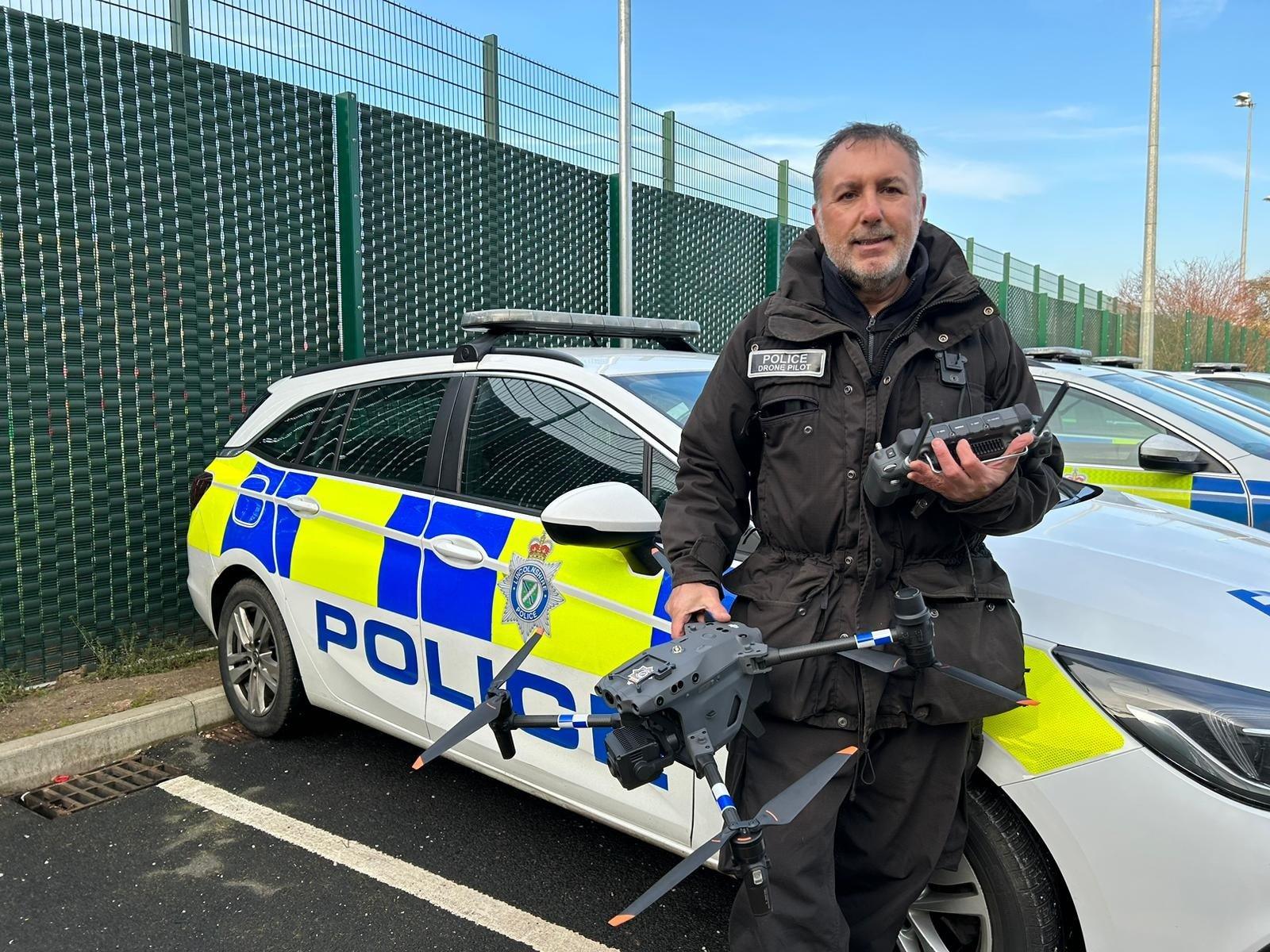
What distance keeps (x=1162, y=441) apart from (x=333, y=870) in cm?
391

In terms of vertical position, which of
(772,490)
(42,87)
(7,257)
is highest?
(42,87)

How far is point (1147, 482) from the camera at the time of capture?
4.89 m

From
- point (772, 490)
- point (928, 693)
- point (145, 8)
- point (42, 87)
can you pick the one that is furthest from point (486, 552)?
point (145, 8)

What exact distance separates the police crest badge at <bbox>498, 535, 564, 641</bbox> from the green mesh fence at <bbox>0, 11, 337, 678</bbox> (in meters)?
2.88

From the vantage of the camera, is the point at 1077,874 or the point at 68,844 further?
the point at 68,844

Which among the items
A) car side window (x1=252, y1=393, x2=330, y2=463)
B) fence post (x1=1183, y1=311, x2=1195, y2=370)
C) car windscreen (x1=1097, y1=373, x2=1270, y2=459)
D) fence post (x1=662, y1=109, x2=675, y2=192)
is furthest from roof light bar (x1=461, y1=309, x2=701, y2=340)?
fence post (x1=1183, y1=311, x2=1195, y2=370)

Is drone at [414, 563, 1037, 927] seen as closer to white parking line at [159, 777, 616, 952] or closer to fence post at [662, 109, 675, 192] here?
white parking line at [159, 777, 616, 952]

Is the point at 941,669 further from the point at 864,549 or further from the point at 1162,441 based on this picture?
the point at 1162,441

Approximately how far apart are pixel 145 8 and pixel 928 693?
5.06m

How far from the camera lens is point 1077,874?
2.05 metres

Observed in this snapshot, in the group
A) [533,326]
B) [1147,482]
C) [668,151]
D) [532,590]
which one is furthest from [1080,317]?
[532,590]

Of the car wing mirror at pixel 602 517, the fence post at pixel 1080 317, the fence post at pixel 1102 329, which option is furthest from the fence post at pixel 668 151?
the fence post at pixel 1102 329

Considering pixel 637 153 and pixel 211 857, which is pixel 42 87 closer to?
pixel 211 857

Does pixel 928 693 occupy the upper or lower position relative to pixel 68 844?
upper
